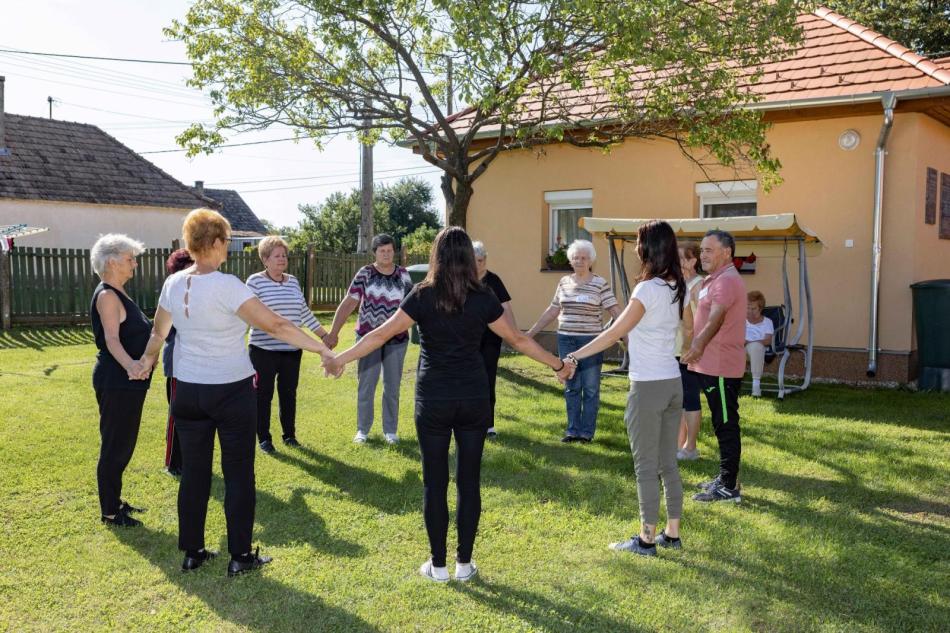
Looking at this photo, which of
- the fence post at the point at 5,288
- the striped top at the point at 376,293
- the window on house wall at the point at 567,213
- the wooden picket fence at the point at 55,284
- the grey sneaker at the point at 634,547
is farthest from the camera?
the wooden picket fence at the point at 55,284

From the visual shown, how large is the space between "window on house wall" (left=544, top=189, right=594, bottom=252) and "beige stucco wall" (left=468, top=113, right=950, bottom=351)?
204mm

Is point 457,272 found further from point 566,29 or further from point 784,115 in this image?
point 784,115

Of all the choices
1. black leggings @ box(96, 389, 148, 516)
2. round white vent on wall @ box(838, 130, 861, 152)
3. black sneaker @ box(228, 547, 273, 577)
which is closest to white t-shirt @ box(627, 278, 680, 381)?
black sneaker @ box(228, 547, 273, 577)

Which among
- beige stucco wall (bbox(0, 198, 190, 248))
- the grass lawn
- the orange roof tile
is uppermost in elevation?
the orange roof tile

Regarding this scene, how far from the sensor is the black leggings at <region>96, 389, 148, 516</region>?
4754 millimetres

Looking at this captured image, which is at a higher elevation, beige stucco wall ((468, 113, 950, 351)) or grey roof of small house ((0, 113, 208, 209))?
grey roof of small house ((0, 113, 208, 209))

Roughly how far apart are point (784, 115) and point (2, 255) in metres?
14.4

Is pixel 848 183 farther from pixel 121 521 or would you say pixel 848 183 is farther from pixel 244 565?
pixel 121 521

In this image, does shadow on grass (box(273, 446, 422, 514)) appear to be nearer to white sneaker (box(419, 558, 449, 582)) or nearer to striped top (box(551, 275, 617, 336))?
white sneaker (box(419, 558, 449, 582))

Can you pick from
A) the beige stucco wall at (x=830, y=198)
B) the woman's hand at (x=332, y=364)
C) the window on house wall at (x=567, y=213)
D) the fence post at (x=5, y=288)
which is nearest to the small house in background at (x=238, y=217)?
the fence post at (x=5, y=288)

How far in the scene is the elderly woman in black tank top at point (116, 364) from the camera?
4.67 meters

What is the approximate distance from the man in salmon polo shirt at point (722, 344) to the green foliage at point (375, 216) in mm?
36808

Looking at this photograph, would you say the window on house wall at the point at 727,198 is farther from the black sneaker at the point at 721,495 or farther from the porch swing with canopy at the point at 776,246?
the black sneaker at the point at 721,495

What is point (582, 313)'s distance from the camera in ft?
23.8
